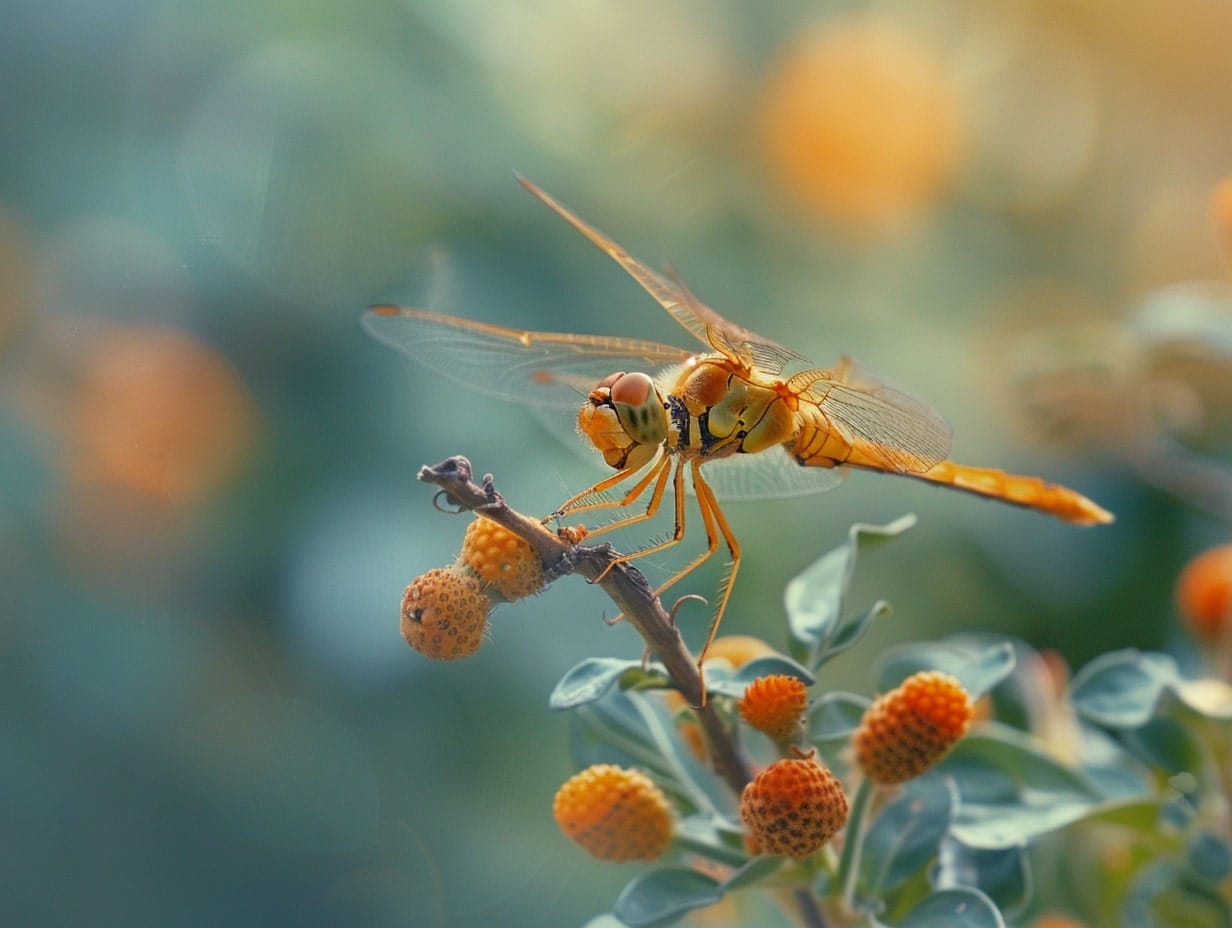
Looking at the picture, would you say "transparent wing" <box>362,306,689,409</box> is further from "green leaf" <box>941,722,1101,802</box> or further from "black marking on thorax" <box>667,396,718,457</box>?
"green leaf" <box>941,722,1101,802</box>

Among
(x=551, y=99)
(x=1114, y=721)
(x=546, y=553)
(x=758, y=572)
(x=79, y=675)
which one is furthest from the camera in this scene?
(x=551, y=99)

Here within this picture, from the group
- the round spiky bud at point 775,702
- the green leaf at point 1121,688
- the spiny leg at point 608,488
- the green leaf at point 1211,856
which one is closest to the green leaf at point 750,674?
the round spiky bud at point 775,702

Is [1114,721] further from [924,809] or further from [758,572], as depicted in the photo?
[758,572]

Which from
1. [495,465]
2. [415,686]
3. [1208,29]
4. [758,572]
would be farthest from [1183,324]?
[1208,29]

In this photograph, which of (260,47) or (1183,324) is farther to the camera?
(260,47)

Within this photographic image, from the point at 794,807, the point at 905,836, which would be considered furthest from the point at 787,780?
the point at 905,836

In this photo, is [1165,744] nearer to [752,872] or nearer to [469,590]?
[752,872]
